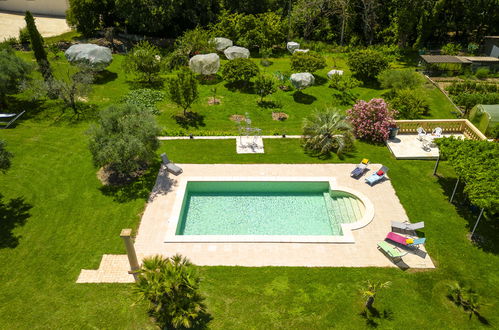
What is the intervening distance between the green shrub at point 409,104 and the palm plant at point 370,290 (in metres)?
20.6

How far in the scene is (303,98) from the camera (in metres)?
36.5

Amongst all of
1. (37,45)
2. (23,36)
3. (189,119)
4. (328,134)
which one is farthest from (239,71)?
(23,36)

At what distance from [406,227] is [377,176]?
514 centimetres

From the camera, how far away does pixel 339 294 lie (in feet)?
56.2

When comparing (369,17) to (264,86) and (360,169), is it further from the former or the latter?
(360,169)

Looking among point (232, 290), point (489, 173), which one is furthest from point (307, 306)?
point (489, 173)

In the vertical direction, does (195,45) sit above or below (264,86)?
above

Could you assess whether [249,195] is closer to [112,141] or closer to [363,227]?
[363,227]

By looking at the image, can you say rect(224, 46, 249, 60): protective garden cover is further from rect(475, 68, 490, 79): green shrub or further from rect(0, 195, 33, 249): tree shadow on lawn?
rect(0, 195, 33, 249): tree shadow on lawn

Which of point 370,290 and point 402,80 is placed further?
point 402,80

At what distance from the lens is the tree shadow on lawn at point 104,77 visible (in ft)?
123

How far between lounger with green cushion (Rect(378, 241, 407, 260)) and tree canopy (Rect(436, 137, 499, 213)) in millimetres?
4756

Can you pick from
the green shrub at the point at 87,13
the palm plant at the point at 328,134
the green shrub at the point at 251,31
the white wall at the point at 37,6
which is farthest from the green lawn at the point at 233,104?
the white wall at the point at 37,6

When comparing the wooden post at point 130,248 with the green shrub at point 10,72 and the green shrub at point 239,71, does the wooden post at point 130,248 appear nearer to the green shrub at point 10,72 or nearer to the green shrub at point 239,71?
the green shrub at point 10,72
